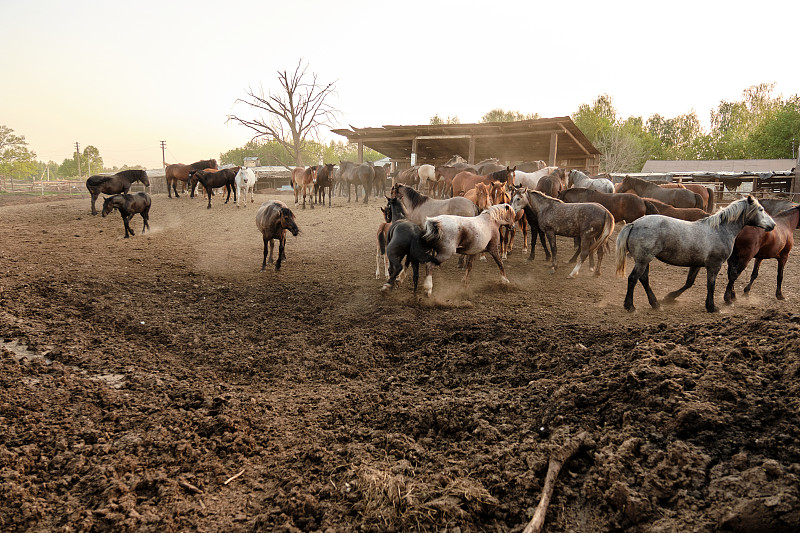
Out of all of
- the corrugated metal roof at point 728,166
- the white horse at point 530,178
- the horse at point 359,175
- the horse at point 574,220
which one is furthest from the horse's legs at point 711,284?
the corrugated metal roof at point 728,166

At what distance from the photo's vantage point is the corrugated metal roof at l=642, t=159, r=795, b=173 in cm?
4449

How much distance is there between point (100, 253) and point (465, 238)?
8.63 m

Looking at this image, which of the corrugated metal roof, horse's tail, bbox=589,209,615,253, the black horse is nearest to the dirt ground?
the black horse

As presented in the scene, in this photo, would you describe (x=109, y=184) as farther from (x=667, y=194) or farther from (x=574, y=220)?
(x=667, y=194)

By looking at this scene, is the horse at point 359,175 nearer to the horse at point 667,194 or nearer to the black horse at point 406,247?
the horse at point 667,194

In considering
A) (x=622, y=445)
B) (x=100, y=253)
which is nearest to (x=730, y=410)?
(x=622, y=445)

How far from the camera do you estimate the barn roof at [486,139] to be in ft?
62.3

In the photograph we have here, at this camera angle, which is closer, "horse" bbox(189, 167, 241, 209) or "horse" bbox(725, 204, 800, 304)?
"horse" bbox(725, 204, 800, 304)

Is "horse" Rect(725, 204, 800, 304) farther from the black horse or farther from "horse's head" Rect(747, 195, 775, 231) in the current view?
the black horse

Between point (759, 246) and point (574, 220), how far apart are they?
2932mm

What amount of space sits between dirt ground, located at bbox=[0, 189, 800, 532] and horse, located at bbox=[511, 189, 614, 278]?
192cm

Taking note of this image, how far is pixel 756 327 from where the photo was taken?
12.8 ft

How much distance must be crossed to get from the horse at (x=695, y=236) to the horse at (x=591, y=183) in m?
6.61

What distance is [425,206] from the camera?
9133 millimetres
